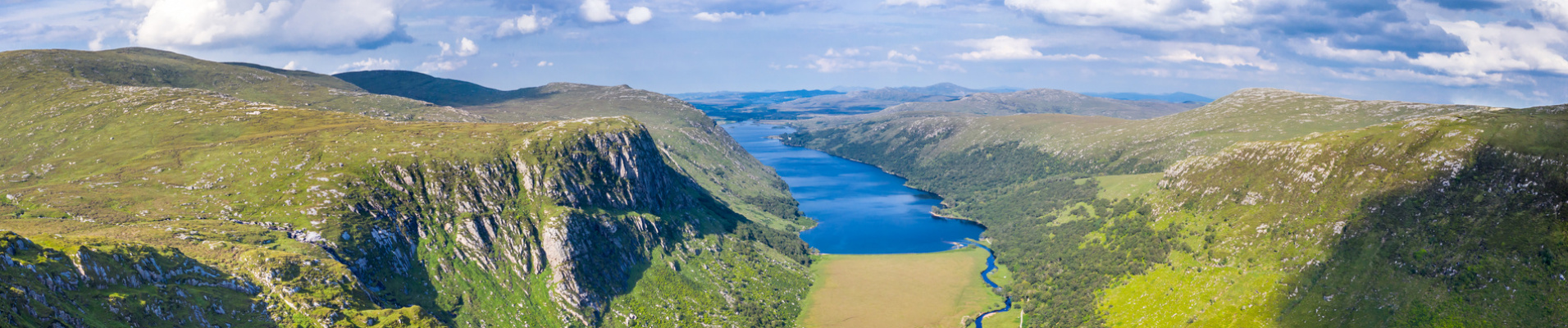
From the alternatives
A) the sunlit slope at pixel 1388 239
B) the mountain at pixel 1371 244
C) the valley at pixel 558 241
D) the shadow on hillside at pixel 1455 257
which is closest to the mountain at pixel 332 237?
the valley at pixel 558 241

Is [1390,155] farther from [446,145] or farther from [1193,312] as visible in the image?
[446,145]

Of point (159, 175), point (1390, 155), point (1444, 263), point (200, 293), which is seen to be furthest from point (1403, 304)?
point (159, 175)

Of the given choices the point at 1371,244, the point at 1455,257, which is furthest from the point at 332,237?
the point at 1455,257

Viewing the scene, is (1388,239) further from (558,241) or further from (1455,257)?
(558,241)

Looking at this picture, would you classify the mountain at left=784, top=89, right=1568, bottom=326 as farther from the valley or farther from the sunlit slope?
the valley

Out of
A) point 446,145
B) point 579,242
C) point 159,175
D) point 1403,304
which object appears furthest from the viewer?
point 446,145

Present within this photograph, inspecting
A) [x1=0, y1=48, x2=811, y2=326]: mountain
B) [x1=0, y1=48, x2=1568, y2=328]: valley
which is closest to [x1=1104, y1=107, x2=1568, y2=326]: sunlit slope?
[x1=0, y1=48, x2=1568, y2=328]: valley
